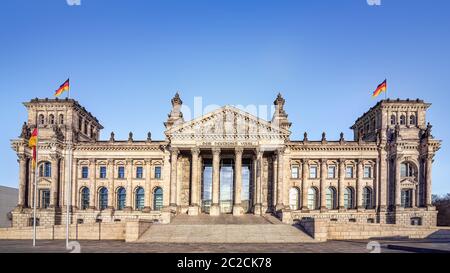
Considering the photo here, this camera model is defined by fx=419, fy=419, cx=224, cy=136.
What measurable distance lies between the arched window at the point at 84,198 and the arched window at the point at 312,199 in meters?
37.5

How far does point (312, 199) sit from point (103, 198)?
3550cm

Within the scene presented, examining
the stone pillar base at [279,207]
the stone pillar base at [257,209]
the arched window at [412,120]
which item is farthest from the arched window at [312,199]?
the arched window at [412,120]

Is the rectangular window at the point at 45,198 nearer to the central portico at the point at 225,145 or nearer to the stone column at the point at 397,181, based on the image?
the central portico at the point at 225,145

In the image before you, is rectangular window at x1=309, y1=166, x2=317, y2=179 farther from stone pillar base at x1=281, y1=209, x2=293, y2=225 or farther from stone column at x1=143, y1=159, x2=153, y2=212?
stone column at x1=143, y1=159, x2=153, y2=212

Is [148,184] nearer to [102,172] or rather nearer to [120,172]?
[120,172]

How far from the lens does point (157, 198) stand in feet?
235

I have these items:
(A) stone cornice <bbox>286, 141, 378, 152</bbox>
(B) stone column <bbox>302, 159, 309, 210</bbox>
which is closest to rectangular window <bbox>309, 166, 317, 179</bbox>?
(B) stone column <bbox>302, 159, 309, 210</bbox>

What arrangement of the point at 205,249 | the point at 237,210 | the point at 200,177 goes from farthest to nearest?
the point at 200,177 < the point at 237,210 < the point at 205,249

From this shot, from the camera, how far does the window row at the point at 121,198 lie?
71.2m

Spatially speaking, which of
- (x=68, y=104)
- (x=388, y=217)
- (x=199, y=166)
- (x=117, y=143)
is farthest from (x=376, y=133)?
(x=68, y=104)

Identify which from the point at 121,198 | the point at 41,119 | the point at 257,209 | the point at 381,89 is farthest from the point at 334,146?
the point at 41,119

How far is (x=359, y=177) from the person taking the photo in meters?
69.1

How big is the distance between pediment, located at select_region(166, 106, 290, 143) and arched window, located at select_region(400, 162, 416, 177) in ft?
70.6

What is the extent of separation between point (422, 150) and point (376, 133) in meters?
7.53
